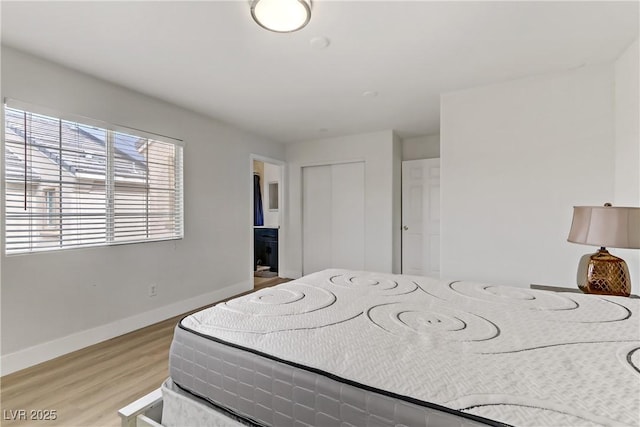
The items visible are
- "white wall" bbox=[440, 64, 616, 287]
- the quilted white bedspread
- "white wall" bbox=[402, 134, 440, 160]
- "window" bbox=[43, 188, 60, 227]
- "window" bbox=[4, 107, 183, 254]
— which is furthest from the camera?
"white wall" bbox=[402, 134, 440, 160]

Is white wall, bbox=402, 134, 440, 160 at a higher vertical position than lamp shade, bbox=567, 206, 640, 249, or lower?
higher

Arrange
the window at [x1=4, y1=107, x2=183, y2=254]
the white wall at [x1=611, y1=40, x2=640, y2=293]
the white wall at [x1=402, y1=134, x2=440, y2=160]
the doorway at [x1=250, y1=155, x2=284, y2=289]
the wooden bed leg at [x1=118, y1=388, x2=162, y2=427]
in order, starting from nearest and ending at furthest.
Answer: the wooden bed leg at [x1=118, y1=388, x2=162, y2=427] → the white wall at [x1=611, y1=40, x2=640, y2=293] → the window at [x1=4, y1=107, x2=183, y2=254] → the white wall at [x1=402, y1=134, x2=440, y2=160] → the doorway at [x1=250, y1=155, x2=284, y2=289]

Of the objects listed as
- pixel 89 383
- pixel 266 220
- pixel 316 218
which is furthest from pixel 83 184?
pixel 266 220

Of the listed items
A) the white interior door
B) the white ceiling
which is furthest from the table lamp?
the white interior door

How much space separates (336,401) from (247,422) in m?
0.36

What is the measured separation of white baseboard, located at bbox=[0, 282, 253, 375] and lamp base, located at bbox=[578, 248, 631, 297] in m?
3.70

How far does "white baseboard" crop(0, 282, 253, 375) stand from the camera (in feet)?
7.05

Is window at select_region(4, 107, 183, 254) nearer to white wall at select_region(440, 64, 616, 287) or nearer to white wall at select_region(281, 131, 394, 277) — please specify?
white wall at select_region(281, 131, 394, 277)

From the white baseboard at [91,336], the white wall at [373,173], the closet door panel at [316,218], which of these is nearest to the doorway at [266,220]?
the closet door panel at [316,218]

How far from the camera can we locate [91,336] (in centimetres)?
258

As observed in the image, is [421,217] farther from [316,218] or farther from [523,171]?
[523,171]

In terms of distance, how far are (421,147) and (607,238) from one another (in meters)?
3.15

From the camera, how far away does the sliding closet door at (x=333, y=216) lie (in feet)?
15.3

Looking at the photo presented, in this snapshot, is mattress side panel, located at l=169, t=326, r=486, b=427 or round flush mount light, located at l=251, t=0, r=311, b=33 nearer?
mattress side panel, located at l=169, t=326, r=486, b=427
